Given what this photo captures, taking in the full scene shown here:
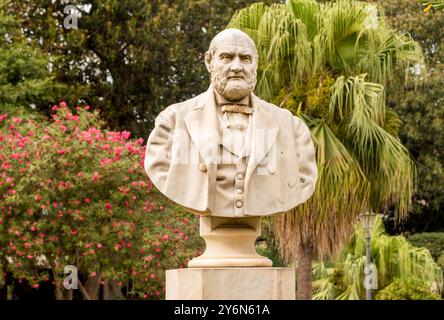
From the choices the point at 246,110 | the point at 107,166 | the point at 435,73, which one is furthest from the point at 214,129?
the point at 435,73

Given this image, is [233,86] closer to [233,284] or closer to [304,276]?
[233,284]

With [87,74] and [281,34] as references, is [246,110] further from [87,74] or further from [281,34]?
[87,74]

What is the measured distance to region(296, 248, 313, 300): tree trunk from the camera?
48.5 ft

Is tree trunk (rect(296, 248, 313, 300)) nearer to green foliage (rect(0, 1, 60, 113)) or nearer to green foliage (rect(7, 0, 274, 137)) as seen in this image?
green foliage (rect(0, 1, 60, 113))

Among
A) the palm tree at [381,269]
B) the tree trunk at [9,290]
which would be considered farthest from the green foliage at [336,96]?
the tree trunk at [9,290]

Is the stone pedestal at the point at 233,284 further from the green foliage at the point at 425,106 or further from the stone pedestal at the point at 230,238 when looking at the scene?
the green foliage at the point at 425,106

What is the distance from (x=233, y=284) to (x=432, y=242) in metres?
19.6

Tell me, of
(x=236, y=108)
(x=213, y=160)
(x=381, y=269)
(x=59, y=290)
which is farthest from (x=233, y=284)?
(x=381, y=269)

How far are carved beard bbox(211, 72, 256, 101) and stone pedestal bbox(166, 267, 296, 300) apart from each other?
147 cm

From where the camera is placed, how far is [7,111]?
20250 millimetres

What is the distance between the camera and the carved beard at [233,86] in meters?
8.18

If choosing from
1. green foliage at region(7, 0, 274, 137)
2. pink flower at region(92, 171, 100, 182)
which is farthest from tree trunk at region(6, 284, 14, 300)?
green foliage at region(7, 0, 274, 137)

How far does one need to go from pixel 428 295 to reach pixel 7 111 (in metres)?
9.25

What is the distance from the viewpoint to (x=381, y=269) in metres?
21.3
